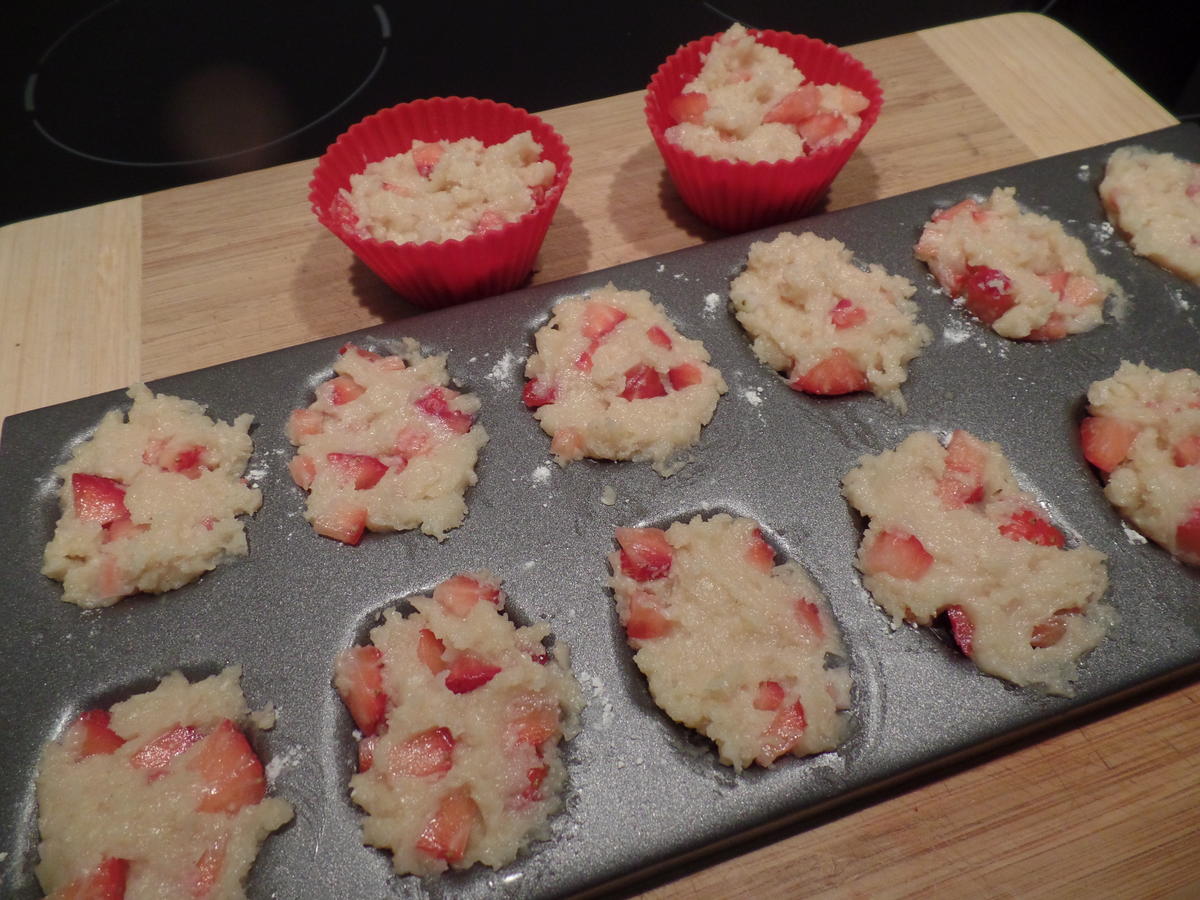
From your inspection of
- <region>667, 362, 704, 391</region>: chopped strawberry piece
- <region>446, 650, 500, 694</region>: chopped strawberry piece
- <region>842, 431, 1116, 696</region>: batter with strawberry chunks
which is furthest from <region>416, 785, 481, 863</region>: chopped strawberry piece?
<region>667, 362, 704, 391</region>: chopped strawberry piece

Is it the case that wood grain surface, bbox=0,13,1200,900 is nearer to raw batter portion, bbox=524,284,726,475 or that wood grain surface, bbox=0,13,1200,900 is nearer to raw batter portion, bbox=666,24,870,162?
raw batter portion, bbox=666,24,870,162

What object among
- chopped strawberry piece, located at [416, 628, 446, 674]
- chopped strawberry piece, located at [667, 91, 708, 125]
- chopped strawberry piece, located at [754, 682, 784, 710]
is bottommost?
chopped strawberry piece, located at [416, 628, 446, 674]

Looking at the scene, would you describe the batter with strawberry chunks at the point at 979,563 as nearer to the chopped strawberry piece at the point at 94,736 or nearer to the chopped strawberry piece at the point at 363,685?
the chopped strawberry piece at the point at 363,685

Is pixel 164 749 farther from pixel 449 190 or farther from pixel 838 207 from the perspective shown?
pixel 838 207

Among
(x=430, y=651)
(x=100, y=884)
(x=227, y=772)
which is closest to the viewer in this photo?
(x=100, y=884)

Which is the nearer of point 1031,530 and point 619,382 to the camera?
point 1031,530

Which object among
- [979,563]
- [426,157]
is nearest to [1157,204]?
[979,563]

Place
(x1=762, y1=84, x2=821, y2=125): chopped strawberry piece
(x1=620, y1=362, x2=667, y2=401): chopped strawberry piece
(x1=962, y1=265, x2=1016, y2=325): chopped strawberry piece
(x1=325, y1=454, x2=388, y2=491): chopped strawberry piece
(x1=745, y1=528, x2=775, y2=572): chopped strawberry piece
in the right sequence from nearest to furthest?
1. (x1=745, y1=528, x2=775, y2=572): chopped strawberry piece
2. (x1=325, y1=454, x2=388, y2=491): chopped strawberry piece
3. (x1=620, y1=362, x2=667, y2=401): chopped strawberry piece
4. (x1=962, y1=265, x2=1016, y2=325): chopped strawberry piece
5. (x1=762, y1=84, x2=821, y2=125): chopped strawberry piece
